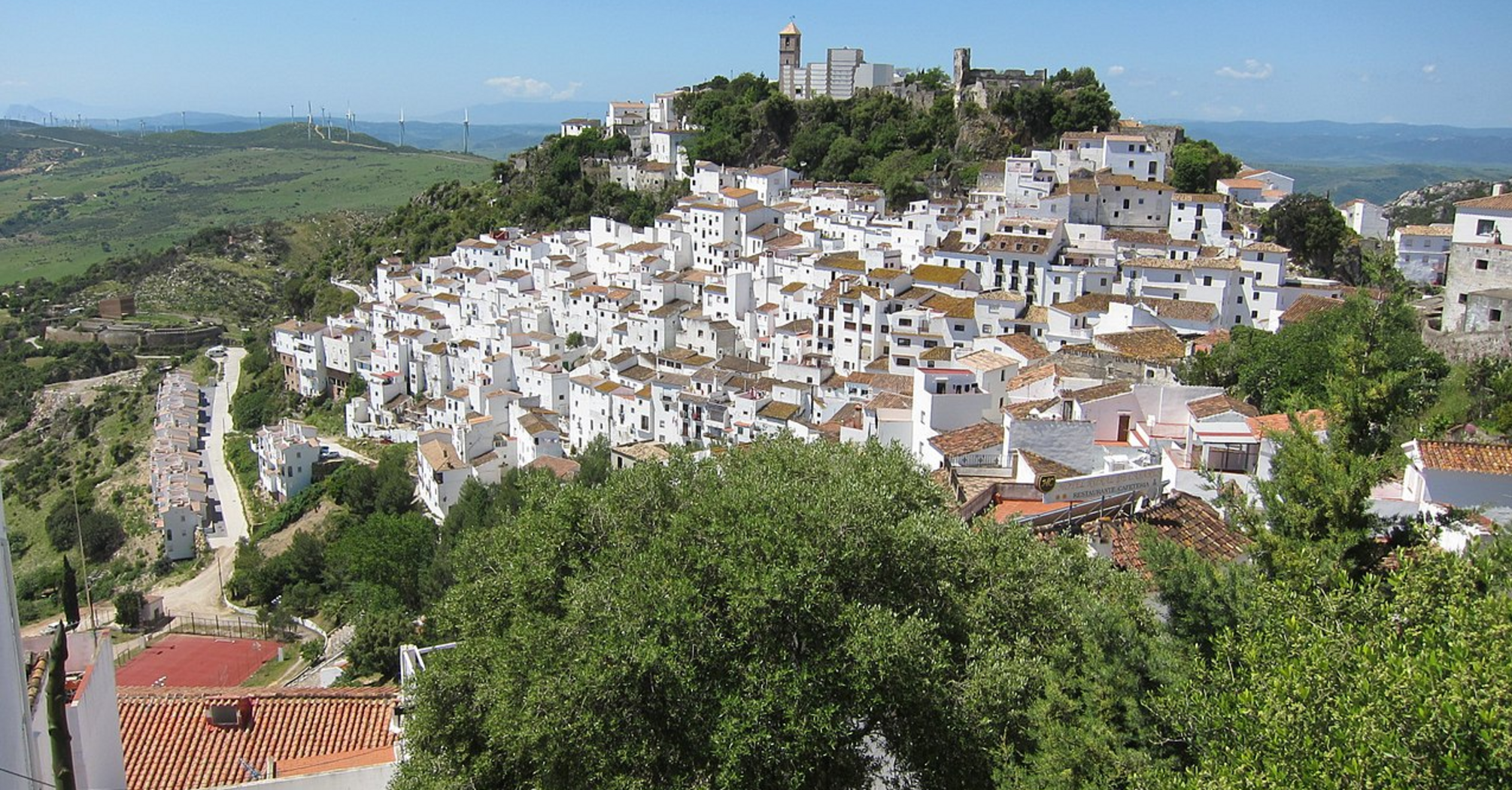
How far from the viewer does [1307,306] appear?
28516mm

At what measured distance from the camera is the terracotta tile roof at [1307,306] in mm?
27445

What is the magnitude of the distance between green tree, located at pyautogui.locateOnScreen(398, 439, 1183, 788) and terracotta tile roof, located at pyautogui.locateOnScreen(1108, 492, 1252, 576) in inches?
57.6

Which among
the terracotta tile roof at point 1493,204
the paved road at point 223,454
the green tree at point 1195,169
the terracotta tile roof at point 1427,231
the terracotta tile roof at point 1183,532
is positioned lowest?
the paved road at point 223,454

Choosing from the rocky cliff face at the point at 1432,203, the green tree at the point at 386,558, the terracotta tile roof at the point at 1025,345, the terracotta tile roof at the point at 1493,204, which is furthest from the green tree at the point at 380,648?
the rocky cliff face at the point at 1432,203

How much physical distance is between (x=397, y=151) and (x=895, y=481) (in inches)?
6786

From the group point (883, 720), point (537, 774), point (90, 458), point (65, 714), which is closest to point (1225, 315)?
point (883, 720)

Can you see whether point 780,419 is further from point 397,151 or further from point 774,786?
point 397,151

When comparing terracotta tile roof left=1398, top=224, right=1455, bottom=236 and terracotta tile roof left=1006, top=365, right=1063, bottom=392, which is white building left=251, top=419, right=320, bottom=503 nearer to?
terracotta tile roof left=1006, top=365, right=1063, bottom=392

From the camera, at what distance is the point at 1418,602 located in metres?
6.89

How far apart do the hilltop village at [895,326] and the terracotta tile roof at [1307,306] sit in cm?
21

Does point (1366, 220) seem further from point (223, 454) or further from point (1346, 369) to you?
point (223, 454)

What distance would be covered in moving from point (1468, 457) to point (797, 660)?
25.7 feet

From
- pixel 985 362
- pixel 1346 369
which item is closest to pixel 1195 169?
pixel 985 362

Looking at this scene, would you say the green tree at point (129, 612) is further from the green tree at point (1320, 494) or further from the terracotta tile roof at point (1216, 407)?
the green tree at point (1320, 494)
